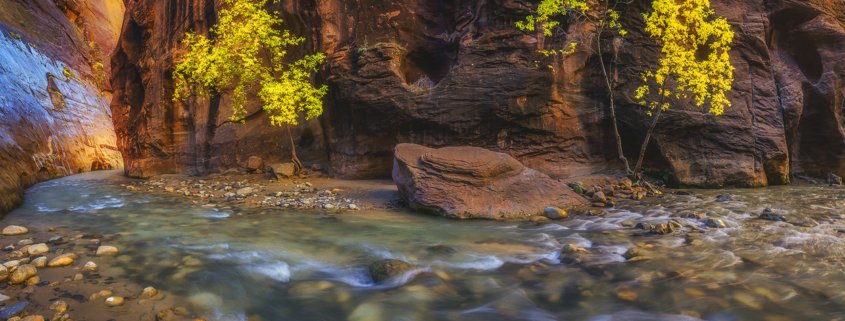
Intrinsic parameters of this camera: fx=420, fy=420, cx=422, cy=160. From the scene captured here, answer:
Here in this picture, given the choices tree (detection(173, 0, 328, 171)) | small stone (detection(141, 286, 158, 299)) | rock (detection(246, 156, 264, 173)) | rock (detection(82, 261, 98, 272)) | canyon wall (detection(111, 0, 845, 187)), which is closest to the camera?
small stone (detection(141, 286, 158, 299))

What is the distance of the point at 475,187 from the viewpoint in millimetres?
9195

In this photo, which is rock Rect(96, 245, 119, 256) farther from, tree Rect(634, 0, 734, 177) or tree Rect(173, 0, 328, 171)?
tree Rect(634, 0, 734, 177)

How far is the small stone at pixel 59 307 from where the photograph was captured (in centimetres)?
371

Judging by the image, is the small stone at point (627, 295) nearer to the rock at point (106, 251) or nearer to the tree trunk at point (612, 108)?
the rock at point (106, 251)

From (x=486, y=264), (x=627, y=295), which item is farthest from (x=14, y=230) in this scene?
(x=627, y=295)

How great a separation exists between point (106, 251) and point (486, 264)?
5.00m

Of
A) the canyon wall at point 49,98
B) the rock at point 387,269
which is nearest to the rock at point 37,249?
the canyon wall at point 49,98

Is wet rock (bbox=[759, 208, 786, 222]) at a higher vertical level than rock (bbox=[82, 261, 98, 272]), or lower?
lower

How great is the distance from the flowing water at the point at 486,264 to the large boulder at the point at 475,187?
0.62m

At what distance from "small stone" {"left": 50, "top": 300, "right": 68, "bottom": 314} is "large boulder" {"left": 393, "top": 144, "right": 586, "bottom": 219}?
6188 millimetres

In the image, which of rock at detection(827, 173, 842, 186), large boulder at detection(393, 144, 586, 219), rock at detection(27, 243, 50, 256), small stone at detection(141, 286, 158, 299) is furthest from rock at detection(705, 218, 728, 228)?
rock at detection(27, 243, 50, 256)

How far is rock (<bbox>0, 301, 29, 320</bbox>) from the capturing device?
3.54 meters

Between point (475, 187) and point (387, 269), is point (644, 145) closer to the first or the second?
point (475, 187)

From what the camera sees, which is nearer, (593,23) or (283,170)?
(593,23)
